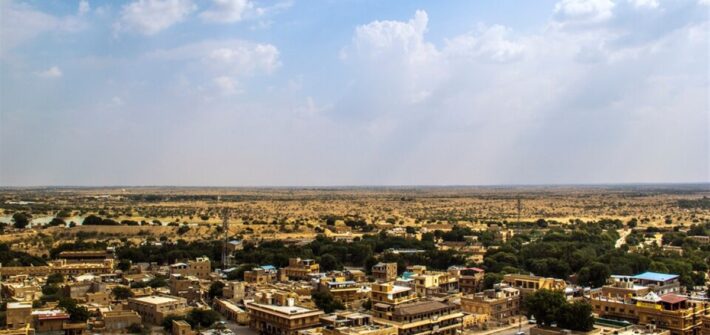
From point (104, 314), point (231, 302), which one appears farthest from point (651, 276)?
point (104, 314)

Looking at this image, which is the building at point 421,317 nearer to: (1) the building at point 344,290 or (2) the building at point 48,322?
(1) the building at point 344,290

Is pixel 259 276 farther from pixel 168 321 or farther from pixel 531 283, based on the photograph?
pixel 531 283

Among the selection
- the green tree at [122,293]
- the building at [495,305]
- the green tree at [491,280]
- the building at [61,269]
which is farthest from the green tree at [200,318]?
the building at [61,269]

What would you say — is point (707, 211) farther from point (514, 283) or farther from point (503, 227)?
point (514, 283)

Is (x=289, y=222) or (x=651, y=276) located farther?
(x=289, y=222)

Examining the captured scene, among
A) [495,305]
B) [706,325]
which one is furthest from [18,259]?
[706,325]

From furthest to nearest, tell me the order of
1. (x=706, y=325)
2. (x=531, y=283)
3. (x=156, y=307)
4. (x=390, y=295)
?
(x=531, y=283)
(x=156, y=307)
(x=390, y=295)
(x=706, y=325)
